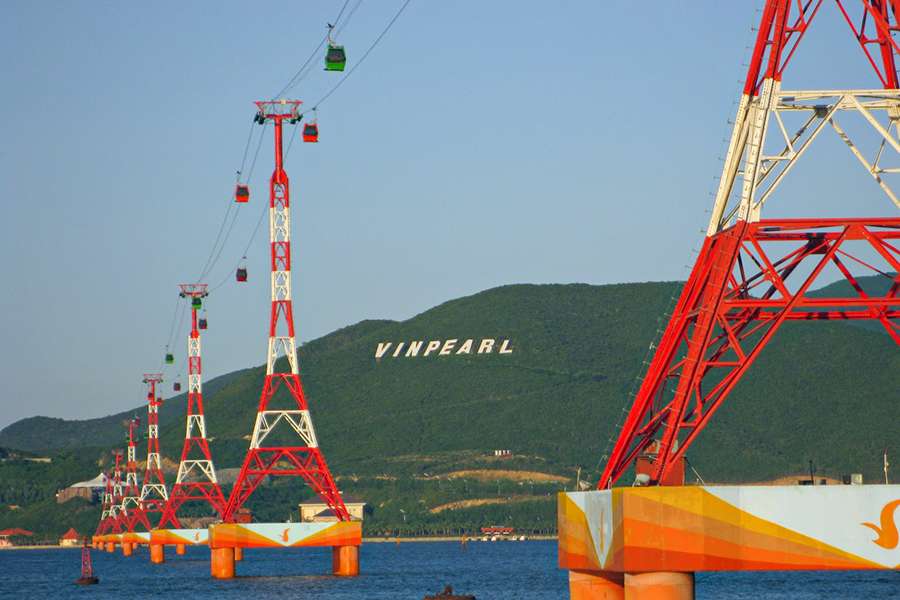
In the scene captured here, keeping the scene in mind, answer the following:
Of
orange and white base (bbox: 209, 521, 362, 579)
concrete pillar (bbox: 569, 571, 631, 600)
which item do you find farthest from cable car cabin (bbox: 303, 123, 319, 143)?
concrete pillar (bbox: 569, 571, 631, 600)

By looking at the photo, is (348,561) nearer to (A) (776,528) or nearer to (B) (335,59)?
(B) (335,59)

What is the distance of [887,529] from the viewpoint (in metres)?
51.2

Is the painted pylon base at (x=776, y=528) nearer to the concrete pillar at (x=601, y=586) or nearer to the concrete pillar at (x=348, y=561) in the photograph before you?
the concrete pillar at (x=601, y=586)

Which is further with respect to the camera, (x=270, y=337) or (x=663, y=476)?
(x=270, y=337)

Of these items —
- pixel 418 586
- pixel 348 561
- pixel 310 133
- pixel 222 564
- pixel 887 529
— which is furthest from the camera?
pixel 418 586

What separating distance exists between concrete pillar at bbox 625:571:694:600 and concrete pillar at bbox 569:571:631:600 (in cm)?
557

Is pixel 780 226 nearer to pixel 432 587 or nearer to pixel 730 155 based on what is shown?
pixel 730 155

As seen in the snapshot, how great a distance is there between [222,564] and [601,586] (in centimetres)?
9851

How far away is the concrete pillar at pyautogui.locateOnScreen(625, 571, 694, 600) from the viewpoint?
51.8 meters

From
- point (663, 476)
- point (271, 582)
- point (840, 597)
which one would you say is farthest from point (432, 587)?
point (663, 476)

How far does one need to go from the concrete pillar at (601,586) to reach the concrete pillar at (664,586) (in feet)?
18.3

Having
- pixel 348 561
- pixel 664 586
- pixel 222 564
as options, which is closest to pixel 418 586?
pixel 348 561

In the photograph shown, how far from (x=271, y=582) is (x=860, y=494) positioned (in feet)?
365

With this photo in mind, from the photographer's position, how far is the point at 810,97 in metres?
56.1
